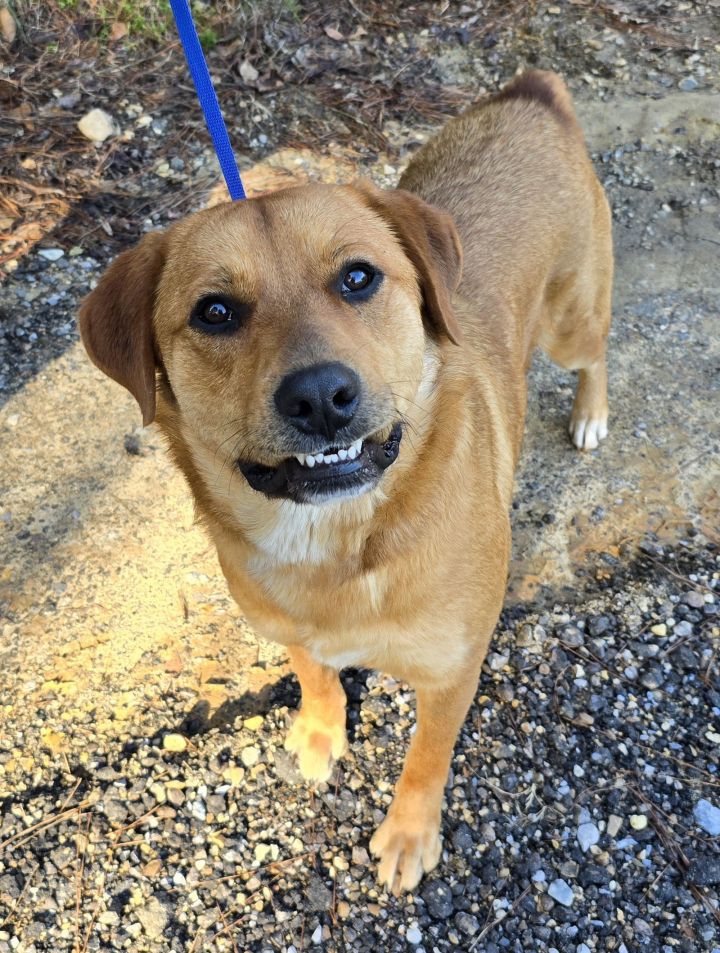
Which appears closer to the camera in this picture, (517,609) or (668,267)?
(517,609)

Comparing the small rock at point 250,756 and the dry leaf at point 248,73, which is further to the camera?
the dry leaf at point 248,73

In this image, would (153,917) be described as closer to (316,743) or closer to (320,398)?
(316,743)

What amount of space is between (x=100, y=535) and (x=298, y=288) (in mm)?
2161

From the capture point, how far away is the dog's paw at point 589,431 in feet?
13.6

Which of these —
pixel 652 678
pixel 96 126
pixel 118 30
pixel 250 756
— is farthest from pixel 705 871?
pixel 118 30

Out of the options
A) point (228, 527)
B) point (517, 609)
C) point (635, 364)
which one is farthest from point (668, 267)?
point (228, 527)

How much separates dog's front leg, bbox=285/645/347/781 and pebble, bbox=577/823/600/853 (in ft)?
3.15

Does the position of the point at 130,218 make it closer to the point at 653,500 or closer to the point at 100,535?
the point at 100,535

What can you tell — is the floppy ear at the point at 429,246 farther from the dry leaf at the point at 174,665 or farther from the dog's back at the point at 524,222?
the dry leaf at the point at 174,665

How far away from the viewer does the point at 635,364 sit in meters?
4.52

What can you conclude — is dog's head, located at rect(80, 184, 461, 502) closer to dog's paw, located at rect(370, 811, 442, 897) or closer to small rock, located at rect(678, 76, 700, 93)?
dog's paw, located at rect(370, 811, 442, 897)

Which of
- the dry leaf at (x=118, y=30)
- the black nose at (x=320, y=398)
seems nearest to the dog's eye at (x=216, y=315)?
the black nose at (x=320, y=398)

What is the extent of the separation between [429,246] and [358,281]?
0.36m

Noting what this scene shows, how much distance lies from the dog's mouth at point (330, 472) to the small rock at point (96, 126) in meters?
4.13
